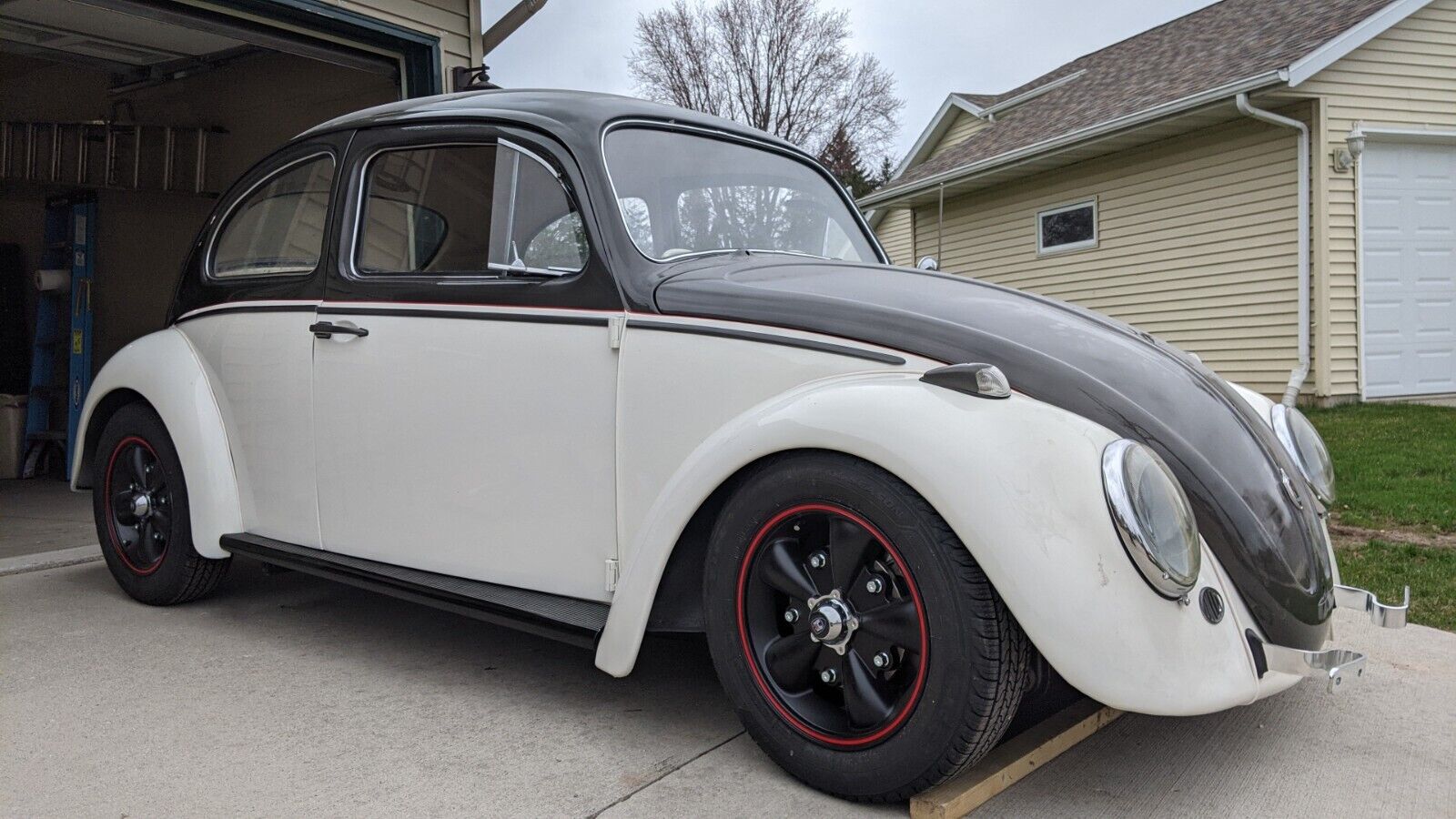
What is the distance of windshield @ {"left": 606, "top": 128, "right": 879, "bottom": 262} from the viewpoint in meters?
2.99

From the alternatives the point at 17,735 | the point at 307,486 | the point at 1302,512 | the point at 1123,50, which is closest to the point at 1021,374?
the point at 1302,512

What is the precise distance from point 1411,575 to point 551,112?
386cm

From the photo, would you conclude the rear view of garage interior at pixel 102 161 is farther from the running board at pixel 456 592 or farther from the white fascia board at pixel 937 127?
the white fascia board at pixel 937 127

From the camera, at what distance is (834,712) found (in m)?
2.40

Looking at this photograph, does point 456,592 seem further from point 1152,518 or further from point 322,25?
point 322,25

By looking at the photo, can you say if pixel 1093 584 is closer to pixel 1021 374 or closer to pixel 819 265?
pixel 1021 374

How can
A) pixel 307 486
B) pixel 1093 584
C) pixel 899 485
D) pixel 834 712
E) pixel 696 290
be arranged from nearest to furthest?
pixel 1093 584, pixel 899 485, pixel 834 712, pixel 696 290, pixel 307 486

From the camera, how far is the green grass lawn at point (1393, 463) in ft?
17.9

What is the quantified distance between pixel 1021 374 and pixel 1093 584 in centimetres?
47

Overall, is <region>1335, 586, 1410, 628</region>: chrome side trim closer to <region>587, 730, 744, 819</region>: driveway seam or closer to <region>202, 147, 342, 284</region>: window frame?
<region>587, 730, 744, 819</region>: driveway seam

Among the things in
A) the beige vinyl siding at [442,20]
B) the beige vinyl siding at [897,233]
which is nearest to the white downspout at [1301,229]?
the beige vinyl siding at [442,20]

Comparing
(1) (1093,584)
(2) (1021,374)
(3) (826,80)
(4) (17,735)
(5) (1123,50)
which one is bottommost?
(4) (17,735)

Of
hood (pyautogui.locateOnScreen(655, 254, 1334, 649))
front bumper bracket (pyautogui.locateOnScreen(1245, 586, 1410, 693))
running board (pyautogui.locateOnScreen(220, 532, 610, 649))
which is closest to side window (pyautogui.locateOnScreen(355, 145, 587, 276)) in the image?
hood (pyautogui.locateOnScreen(655, 254, 1334, 649))

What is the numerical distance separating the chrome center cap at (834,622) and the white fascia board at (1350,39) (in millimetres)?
9427
